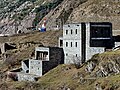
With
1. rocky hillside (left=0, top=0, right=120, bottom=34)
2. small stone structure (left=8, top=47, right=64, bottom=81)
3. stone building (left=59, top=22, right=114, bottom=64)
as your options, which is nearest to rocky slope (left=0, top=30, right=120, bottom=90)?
small stone structure (left=8, top=47, right=64, bottom=81)

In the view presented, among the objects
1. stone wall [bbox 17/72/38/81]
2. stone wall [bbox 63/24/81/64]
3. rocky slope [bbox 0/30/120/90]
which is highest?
stone wall [bbox 63/24/81/64]

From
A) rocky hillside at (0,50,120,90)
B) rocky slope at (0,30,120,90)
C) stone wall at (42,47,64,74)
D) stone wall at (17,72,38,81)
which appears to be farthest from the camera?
stone wall at (42,47,64,74)

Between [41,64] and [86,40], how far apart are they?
25.2 ft

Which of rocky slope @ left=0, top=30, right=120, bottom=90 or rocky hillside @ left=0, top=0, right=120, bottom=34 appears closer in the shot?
rocky slope @ left=0, top=30, right=120, bottom=90

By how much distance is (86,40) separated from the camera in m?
67.8

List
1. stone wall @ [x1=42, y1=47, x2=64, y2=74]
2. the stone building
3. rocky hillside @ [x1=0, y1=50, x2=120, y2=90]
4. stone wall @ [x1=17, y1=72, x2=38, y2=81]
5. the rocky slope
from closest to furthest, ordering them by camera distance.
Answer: rocky hillside @ [x1=0, y1=50, x2=120, y2=90], the rocky slope, stone wall @ [x1=17, y1=72, x2=38, y2=81], the stone building, stone wall @ [x1=42, y1=47, x2=64, y2=74]

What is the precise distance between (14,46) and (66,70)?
38265mm

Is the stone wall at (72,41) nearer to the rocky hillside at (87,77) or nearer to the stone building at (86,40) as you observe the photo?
the stone building at (86,40)

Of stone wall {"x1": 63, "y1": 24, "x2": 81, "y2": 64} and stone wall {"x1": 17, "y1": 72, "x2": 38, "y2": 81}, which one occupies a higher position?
stone wall {"x1": 63, "y1": 24, "x2": 81, "y2": 64}

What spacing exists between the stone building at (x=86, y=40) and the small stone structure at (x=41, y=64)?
57.2 inches

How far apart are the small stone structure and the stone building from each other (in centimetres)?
145

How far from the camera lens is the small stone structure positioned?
6812 centimetres

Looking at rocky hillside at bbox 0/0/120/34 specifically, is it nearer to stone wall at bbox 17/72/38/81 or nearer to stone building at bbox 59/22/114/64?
stone building at bbox 59/22/114/64

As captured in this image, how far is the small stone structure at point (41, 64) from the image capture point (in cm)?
6812
